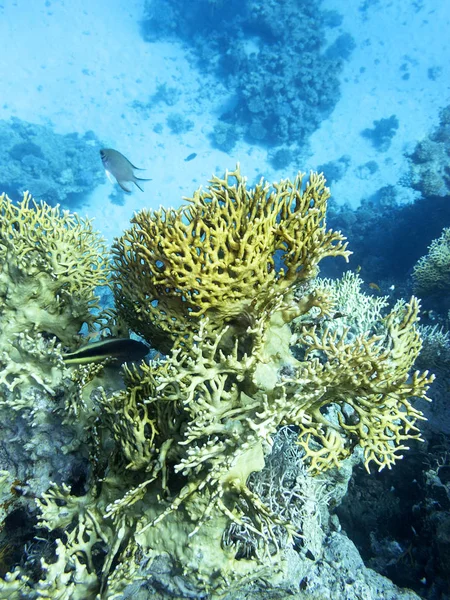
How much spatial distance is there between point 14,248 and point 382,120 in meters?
32.7

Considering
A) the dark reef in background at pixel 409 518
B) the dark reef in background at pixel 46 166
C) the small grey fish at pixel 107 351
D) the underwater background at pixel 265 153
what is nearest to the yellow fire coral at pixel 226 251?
the underwater background at pixel 265 153

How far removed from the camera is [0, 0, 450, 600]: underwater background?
10.9 ft

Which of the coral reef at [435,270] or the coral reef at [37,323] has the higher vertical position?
the coral reef at [435,270]

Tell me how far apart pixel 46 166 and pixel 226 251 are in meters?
24.0

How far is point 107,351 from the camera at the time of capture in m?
3.27

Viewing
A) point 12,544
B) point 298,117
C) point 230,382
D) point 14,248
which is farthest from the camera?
point 298,117

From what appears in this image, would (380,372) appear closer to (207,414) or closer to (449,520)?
(207,414)

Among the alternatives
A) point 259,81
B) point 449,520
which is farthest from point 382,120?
point 449,520

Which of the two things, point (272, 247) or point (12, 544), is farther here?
point (12, 544)

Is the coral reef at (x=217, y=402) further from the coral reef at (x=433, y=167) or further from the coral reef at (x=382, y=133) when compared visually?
the coral reef at (x=382, y=133)

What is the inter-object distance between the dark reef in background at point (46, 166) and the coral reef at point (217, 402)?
69.3 ft

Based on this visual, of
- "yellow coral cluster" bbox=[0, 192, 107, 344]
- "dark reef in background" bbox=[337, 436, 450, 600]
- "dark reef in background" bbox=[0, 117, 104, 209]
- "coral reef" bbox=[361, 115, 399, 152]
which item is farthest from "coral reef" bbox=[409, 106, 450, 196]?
"dark reef in background" bbox=[0, 117, 104, 209]

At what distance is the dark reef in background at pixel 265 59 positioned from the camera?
2614 cm

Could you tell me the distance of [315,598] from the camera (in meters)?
3.01
